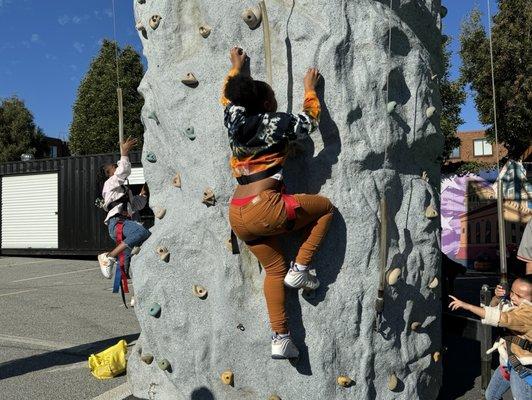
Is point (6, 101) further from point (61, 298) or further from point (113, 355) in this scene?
point (113, 355)

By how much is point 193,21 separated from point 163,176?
1.34 m

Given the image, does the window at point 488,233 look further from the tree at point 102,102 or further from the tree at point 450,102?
the tree at point 102,102

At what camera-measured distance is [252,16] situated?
3.84 m

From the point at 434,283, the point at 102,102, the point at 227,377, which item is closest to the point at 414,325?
the point at 434,283

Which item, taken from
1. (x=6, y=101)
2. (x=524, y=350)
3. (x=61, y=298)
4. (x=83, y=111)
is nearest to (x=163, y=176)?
(x=524, y=350)

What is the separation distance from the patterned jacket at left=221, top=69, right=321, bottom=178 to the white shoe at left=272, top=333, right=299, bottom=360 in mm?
1134

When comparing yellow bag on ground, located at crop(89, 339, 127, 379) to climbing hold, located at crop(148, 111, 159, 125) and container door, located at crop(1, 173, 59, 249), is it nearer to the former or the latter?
climbing hold, located at crop(148, 111, 159, 125)

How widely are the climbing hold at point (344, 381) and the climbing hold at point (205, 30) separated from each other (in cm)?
273

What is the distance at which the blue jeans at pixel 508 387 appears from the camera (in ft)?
11.5

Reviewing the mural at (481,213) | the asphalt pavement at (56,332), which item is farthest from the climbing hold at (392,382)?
the mural at (481,213)

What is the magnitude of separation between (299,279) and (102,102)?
2653 centimetres

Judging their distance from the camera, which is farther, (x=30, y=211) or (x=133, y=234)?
(x=30, y=211)

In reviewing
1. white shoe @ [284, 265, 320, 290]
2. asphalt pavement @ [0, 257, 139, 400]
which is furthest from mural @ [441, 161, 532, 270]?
white shoe @ [284, 265, 320, 290]

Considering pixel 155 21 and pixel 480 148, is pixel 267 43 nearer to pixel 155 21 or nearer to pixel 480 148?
pixel 155 21
